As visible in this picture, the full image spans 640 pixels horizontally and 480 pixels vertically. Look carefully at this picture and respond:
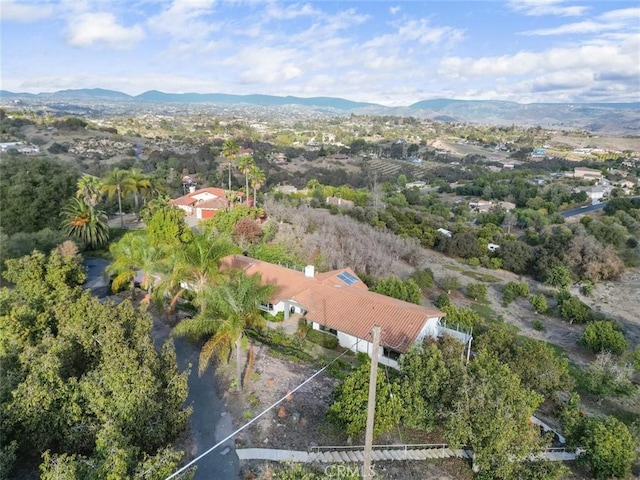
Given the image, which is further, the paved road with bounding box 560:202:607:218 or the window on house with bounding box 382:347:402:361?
the paved road with bounding box 560:202:607:218

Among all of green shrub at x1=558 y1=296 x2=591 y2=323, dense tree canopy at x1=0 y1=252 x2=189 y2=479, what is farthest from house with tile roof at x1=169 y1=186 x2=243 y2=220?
green shrub at x1=558 y1=296 x2=591 y2=323

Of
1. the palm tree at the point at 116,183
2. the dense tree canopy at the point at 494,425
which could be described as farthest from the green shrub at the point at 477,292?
the palm tree at the point at 116,183

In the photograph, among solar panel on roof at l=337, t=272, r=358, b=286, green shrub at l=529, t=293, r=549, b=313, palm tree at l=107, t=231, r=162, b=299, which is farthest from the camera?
green shrub at l=529, t=293, r=549, b=313

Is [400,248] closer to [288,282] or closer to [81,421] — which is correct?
[288,282]

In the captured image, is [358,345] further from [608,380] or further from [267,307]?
[608,380]

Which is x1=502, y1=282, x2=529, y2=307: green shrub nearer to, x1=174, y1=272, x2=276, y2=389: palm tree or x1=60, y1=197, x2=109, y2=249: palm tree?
x1=174, y1=272, x2=276, y2=389: palm tree

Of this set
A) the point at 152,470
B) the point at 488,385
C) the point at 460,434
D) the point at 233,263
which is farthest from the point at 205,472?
the point at 233,263
